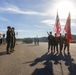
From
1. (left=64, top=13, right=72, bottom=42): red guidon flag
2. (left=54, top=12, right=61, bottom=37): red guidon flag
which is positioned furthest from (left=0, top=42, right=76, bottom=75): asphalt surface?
(left=54, top=12, right=61, bottom=37): red guidon flag

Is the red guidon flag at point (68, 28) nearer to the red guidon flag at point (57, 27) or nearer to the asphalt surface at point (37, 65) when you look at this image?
the asphalt surface at point (37, 65)

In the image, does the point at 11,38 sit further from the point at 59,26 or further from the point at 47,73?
the point at 47,73

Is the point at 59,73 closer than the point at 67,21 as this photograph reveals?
Yes

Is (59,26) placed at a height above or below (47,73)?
above

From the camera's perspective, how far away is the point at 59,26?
2323 centimetres

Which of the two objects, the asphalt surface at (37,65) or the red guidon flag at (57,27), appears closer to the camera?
the asphalt surface at (37,65)

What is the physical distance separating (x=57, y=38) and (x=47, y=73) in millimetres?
12450

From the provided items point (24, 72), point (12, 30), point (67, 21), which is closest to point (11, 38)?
point (12, 30)

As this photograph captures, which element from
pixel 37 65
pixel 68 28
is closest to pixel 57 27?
pixel 68 28

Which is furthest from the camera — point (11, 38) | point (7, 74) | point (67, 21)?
point (11, 38)

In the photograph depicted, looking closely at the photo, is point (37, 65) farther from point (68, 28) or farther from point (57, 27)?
point (57, 27)

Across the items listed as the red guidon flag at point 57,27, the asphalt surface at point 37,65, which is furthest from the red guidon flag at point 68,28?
the red guidon flag at point 57,27

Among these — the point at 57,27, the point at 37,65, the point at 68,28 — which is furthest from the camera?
the point at 57,27

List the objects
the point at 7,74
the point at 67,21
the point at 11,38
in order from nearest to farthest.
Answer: the point at 7,74 → the point at 67,21 → the point at 11,38
